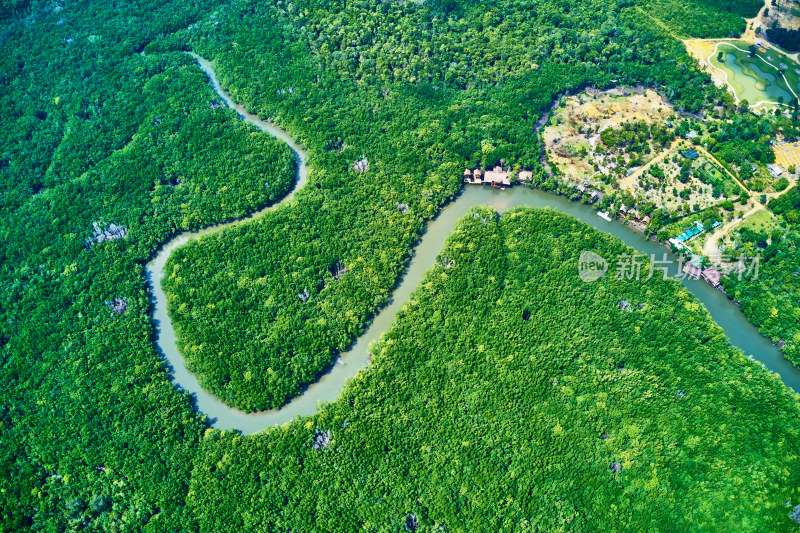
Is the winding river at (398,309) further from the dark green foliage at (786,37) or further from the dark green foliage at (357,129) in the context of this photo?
the dark green foliage at (786,37)

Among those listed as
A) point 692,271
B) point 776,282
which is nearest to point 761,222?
point 776,282

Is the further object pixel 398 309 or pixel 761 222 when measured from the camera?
pixel 761 222

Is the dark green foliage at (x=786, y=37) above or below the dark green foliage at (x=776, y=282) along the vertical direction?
above

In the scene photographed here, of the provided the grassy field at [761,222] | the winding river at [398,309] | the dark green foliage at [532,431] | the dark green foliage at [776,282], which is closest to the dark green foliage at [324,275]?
the dark green foliage at [532,431]

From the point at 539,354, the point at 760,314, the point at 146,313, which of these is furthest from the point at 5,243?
the point at 760,314

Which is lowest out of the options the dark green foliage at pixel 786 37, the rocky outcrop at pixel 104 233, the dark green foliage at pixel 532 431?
the dark green foliage at pixel 532 431

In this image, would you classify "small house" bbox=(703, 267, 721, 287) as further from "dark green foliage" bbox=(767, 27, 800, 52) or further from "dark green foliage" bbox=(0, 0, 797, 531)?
"dark green foliage" bbox=(767, 27, 800, 52)

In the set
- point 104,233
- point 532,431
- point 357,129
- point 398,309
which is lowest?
point 532,431

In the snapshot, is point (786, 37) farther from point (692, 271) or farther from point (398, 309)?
→ point (398, 309)
